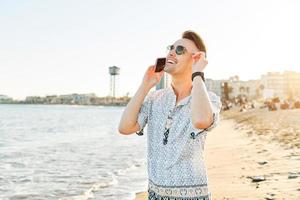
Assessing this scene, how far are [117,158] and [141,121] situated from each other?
17718 mm

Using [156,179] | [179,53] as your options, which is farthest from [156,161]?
[179,53]

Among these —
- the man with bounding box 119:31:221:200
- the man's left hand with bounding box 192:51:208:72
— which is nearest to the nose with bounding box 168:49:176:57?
the man with bounding box 119:31:221:200

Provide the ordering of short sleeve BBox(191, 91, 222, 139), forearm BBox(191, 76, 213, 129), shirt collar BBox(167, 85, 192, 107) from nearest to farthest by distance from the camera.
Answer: forearm BBox(191, 76, 213, 129) → short sleeve BBox(191, 91, 222, 139) → shirt collar BBox(167, 85, 192, 107)

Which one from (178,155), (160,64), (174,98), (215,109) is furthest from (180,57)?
(178,155)

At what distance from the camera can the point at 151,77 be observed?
3.18 meters

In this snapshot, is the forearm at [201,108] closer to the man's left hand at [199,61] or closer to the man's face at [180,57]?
the man's left hand at [199,61]

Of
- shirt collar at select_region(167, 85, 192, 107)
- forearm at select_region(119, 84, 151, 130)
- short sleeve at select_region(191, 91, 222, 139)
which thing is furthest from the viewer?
forearm at select_region(119, 84, 151, 130)

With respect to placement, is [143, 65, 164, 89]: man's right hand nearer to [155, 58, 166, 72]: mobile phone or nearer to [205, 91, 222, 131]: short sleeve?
[155, 58, 166, 72]: mobile phone

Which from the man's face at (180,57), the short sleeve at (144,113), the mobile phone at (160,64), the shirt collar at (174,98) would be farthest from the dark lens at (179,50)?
the short sleeve at (144,113)

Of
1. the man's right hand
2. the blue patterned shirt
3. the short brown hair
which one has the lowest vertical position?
the blue patterned shirt

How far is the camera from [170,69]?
3.08 metres

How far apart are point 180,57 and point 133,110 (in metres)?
0.45

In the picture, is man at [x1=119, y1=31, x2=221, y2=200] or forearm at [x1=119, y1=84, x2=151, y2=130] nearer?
man at [x1=119, y1=31, x2=221, y2=200]

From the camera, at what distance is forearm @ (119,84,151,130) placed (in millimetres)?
3117
